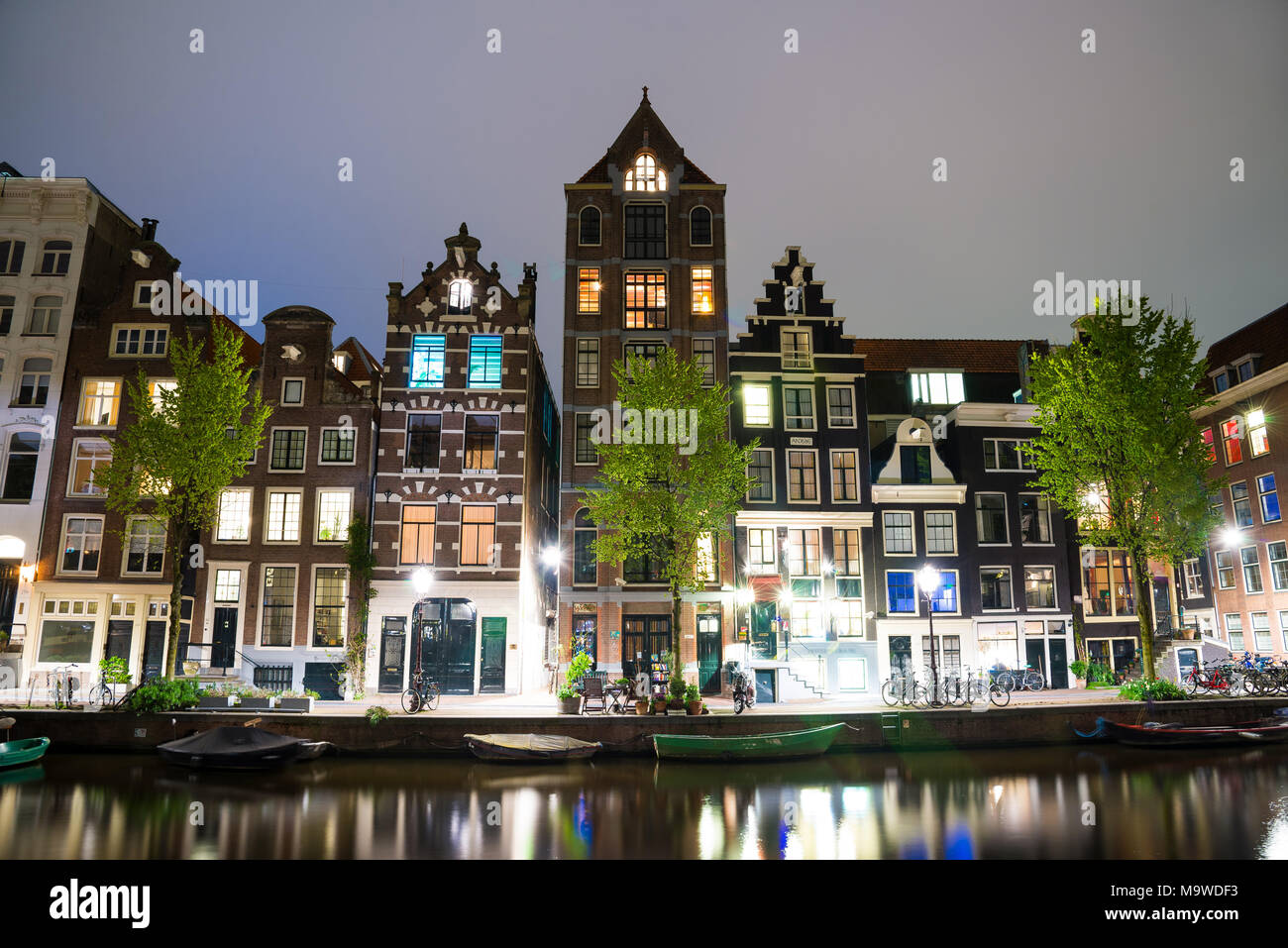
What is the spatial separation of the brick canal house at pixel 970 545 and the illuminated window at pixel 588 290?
15989 mm

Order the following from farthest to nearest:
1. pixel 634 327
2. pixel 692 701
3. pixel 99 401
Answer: pixel 634 327 < pixel 99 401 < pixel 692 701

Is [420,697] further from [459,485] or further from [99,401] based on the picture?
[99,401]

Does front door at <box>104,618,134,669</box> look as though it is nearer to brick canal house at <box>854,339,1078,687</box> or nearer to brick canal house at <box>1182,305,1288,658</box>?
brick canal house at <box>854,339,1078,687</box>

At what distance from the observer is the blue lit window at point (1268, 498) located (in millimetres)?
43219

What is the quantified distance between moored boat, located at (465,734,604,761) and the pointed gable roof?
95.1ft

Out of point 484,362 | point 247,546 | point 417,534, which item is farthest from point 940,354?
point 247,546

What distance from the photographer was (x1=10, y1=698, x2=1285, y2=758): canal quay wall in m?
25.5

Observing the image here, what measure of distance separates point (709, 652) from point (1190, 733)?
60.2ft

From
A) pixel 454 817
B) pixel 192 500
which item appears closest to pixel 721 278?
pixel 192 500

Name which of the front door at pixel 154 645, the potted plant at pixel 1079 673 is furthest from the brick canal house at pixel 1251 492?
the front door at pixel 154 645

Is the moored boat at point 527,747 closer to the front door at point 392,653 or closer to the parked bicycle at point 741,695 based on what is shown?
the parked bicycle at point 741,695

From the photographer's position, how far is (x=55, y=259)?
39.7m

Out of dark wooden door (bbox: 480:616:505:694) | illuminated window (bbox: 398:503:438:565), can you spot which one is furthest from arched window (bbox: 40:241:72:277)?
dark wooden door (bbox: 480:616:505:694)
